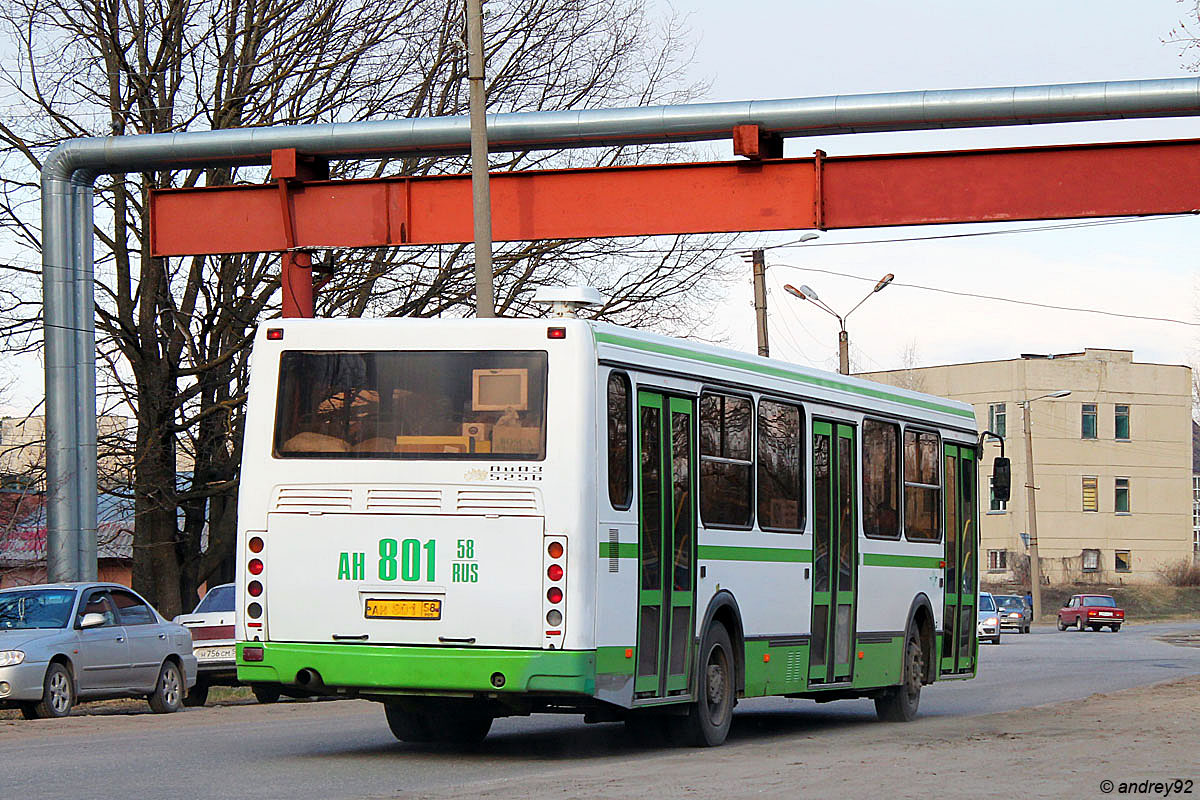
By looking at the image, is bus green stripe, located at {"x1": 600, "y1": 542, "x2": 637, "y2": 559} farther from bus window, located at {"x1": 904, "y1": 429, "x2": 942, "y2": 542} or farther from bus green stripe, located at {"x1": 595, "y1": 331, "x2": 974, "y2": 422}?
bus window, located at {"x1": 904, "y1": 429, "x2": 942, "y2": 542}

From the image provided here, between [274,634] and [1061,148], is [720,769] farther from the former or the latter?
[1061,148]

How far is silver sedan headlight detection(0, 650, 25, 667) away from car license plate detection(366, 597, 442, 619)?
23.5 feet

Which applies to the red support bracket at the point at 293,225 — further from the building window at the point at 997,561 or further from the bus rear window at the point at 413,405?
the building window at the point at 997,561

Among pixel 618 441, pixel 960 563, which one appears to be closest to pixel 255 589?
pixel 618 441

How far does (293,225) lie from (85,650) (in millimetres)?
5622

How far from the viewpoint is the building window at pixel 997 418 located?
90625mm

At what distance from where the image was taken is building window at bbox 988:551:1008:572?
9050 cm

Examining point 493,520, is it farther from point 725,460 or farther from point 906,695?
point 906,695

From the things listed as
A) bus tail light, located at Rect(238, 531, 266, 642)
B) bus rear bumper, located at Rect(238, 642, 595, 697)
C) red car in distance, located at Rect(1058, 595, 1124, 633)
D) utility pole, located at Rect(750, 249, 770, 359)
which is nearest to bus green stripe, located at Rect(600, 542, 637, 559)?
bus rear bumper, located at Rect(238, 642, 595, 697)

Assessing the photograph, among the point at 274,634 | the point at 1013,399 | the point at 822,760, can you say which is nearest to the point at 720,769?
the point at 822,760

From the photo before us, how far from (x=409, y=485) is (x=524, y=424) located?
90 centimetres

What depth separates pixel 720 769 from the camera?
1187 cm

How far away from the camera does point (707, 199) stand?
20.3 metres

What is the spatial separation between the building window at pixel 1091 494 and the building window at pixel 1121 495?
40.6 inches
